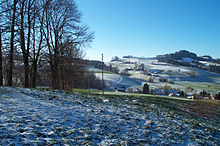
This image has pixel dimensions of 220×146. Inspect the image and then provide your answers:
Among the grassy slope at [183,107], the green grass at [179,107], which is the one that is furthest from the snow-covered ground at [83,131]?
the grassy slope at [183,107]

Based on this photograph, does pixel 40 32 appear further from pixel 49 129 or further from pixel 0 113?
pixel 49 129

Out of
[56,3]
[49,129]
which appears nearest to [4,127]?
[49,129]

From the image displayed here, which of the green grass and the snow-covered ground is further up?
the snow-covered ground

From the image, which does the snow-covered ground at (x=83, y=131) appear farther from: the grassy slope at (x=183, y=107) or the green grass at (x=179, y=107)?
the grassy slope at (x=183, y=107)

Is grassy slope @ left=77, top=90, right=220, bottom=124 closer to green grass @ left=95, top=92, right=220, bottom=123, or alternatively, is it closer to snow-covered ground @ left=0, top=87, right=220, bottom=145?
green grass @ left=95, top=92, right=220, bottom=123

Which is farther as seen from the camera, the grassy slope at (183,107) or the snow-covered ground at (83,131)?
the grassy slope at (183,107)

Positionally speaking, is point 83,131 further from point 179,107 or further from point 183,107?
point 183,107

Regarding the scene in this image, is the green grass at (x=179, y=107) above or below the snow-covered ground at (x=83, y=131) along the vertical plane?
below

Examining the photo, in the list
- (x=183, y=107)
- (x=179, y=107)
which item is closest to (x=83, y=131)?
(x=179, y=107)

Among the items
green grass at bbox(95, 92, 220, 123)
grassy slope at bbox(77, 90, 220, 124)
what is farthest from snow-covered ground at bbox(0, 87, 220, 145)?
grassy slope at bbox(77, 90, 220, 124)

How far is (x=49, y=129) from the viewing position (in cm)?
475

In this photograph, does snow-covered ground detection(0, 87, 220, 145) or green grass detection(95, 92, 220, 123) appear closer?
snow-covered ground detection(0, 87, 220, 145)

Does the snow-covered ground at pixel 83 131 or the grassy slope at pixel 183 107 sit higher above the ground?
the snow-covered ground at pixel 83 131

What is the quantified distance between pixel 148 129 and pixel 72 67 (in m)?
21.3
